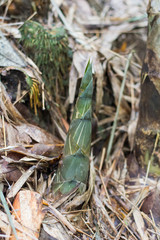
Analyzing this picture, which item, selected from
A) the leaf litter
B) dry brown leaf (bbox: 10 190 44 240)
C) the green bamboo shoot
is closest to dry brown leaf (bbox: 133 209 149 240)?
the leaf litter

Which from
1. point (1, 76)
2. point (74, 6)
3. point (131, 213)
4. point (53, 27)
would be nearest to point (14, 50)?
point (1, 76)

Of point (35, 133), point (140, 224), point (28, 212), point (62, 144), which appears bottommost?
point (140, 224)

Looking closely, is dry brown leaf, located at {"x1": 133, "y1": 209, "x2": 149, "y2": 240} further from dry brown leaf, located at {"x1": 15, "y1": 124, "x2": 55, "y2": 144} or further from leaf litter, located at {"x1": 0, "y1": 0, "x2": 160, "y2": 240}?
dry brown leaf, located at {"x1": 15, "y1": 124, "x2": 55, "y2": 144}

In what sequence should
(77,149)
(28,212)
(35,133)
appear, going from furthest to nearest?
1. (35,133)
2. (77,149)
3. (28,212)

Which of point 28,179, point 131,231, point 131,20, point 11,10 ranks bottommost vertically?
point 131,231

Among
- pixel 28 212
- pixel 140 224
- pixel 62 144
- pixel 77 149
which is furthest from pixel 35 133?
pixel 140 224

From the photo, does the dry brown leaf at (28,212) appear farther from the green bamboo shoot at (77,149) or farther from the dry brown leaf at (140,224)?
the dry brown leaf at (140,224)

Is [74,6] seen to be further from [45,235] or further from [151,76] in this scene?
[45,235]

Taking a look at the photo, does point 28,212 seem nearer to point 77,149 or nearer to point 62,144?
point 77,149
